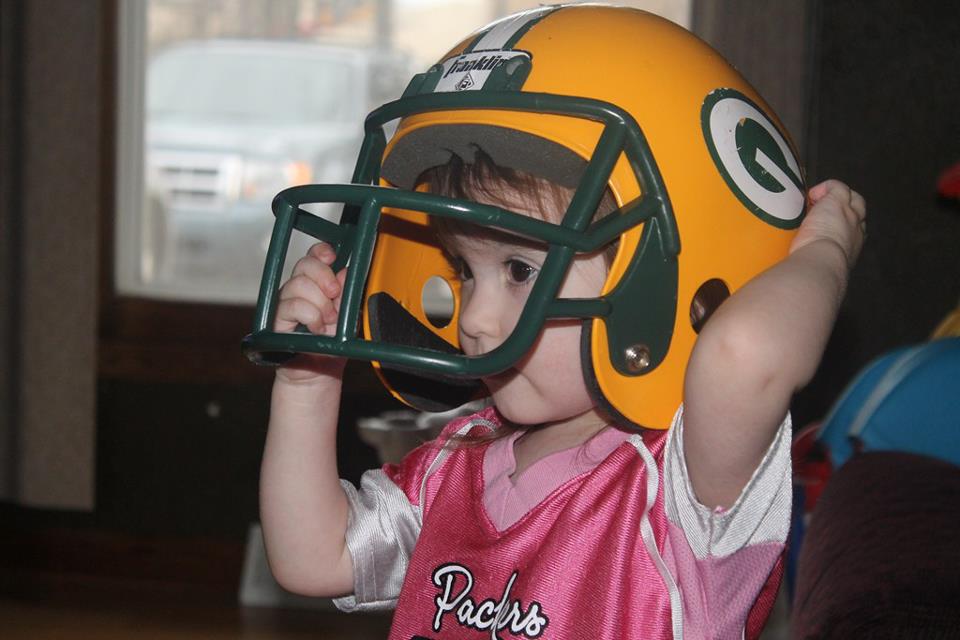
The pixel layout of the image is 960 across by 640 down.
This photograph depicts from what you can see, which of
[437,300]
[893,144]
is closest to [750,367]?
[893,144]

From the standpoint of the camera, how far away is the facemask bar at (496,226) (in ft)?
2.80

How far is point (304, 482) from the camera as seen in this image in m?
1.12

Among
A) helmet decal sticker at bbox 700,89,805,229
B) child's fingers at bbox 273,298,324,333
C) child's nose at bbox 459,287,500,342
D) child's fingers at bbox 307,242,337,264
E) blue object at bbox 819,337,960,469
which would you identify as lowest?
blue object at bbox 819,337,960,469

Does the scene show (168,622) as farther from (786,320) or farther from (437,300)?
(786,320)

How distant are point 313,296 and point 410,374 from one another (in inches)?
6.0

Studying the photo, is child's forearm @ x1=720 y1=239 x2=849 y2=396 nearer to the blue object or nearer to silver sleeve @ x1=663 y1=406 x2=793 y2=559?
silver sleeve @ x1=663 y1=406 x2=793 y2=559

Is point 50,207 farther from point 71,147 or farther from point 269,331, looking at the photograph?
point 269,331

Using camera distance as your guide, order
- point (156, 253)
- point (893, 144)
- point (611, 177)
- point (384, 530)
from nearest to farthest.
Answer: point (611, 177) → point (384, 530) → point (893, 144) → point (156, 253)

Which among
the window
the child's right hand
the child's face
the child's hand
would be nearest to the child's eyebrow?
the child's face

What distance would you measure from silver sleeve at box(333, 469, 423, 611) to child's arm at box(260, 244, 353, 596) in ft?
0.06

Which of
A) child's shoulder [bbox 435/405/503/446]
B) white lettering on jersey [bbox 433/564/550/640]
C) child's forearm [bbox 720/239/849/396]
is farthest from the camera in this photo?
child's shoulder [bbox 435/405/503/446]

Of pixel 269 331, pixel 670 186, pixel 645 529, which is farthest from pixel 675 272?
pixel 269 331

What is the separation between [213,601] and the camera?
323 cm

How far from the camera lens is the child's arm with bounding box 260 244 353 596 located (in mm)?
1116
